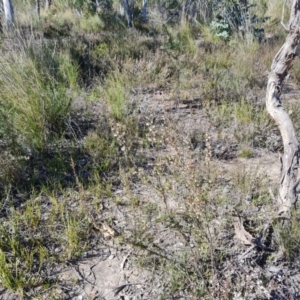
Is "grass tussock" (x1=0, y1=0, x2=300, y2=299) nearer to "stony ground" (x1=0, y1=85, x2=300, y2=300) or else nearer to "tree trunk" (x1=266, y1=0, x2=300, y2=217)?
"stony ground" (x1=0, y1=85, x2=300, y2=300)

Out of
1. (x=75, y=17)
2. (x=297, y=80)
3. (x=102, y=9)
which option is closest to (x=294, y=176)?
(x=297, y=80)

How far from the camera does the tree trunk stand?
2184 mm

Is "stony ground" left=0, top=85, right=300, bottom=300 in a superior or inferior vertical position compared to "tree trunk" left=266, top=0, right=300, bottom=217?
inferior

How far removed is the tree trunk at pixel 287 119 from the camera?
218 cm

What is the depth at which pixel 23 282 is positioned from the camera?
1868mm

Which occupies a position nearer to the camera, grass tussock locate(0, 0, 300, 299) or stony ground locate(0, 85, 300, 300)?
stony ground locate(0, 85, 300, 300)

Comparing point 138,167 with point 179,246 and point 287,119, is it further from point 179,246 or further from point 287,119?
point 287,119

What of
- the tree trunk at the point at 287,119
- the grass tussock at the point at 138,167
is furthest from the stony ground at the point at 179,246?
the tree trunk at the point at 287,119

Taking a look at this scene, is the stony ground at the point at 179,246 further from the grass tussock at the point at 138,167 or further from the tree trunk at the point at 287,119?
the tree trunk at the point at 287,119

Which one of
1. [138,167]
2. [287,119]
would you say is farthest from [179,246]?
[287,119]

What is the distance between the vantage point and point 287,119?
2.37 m

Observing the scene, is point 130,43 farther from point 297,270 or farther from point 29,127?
point 297,270

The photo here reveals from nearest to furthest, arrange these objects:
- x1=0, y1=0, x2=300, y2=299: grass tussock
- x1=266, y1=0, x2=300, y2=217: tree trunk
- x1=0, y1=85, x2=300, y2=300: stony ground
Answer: x1=0, y1=85, x2=300, y2=300: stony ground, x1=0, y1=0, x2=300, y2=299: grass tussock, x1=266, y1=0, x2=300, y2=217: tree trunk

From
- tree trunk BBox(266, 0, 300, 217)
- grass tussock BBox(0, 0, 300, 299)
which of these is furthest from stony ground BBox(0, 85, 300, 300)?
tree trunk BBox(266, 0, 300, 217)
